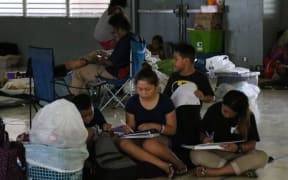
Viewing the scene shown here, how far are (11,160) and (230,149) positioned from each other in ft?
5.00

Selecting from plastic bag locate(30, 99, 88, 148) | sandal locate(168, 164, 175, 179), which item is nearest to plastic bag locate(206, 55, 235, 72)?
sandal locate(168, 164, 175, 179)

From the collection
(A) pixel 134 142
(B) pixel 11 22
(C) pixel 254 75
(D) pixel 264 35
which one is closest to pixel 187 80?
(A) pixel 134 142

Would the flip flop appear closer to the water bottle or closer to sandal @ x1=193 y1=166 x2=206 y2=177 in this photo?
sandal @ x1=193 y1=166 x2=206 y2=177

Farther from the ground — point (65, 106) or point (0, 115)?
point (65, 106)

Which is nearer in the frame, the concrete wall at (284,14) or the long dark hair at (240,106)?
the long dark hair at (240,106)

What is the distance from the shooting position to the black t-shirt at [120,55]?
6469 mm

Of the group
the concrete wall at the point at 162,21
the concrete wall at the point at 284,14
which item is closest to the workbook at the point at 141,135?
the concrete wall at the point at 162,21

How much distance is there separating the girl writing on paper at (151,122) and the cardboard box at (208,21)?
17.6ft

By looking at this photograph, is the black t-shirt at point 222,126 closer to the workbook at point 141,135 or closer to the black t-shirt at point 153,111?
the black t-shirt at point 153,111

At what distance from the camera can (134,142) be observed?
4.42m

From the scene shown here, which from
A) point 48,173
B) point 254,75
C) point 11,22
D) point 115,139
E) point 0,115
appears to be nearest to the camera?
point 48,173

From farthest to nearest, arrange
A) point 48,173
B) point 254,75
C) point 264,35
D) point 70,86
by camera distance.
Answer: point 264,35 → point 254,75 → point 70,86 → point 48,173

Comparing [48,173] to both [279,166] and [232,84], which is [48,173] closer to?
[279,166]

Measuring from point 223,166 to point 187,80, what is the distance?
730 mm
